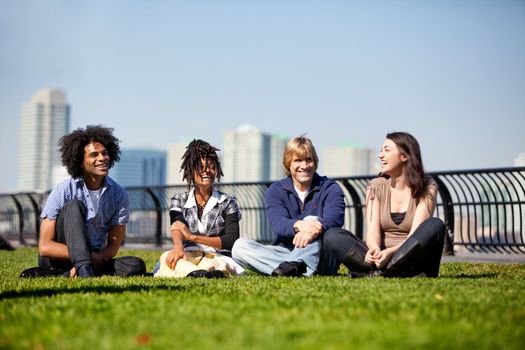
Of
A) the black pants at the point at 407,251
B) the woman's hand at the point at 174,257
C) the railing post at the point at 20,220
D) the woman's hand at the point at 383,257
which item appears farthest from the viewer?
the railing post at the point at 20,220

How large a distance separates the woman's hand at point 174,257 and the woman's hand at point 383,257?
2.18m

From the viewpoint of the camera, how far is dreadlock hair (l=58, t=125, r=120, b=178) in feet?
31.4

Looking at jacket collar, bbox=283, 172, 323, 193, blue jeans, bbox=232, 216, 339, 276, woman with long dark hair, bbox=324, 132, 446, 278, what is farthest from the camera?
jacket collar, bbox=283, 172, 323, 193

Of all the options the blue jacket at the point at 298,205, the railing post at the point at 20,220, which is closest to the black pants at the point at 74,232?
the blue jacket at the point at 298,205

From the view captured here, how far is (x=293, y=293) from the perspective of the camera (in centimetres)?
687

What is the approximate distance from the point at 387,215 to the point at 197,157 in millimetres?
2228

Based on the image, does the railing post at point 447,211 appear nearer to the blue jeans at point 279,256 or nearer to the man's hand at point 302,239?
the blue jeans at point 279,256

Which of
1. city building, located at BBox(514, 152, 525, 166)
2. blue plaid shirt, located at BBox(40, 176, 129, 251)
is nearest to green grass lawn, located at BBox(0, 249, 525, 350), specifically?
blue plaid shirt, located at BBox(40, 176, 129, 251)

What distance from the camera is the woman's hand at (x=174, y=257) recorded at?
31.2ft

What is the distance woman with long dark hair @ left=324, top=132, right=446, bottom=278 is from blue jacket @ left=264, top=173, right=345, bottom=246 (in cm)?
44

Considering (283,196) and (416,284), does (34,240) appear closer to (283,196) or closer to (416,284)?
(283,196)

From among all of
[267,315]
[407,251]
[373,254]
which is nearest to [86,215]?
[373,254]

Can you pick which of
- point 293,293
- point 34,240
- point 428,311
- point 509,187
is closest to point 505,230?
point 509,187

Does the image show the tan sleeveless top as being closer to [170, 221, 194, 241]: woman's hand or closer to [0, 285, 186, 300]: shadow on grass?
[170, 221, 194, 241]: woman's hand
